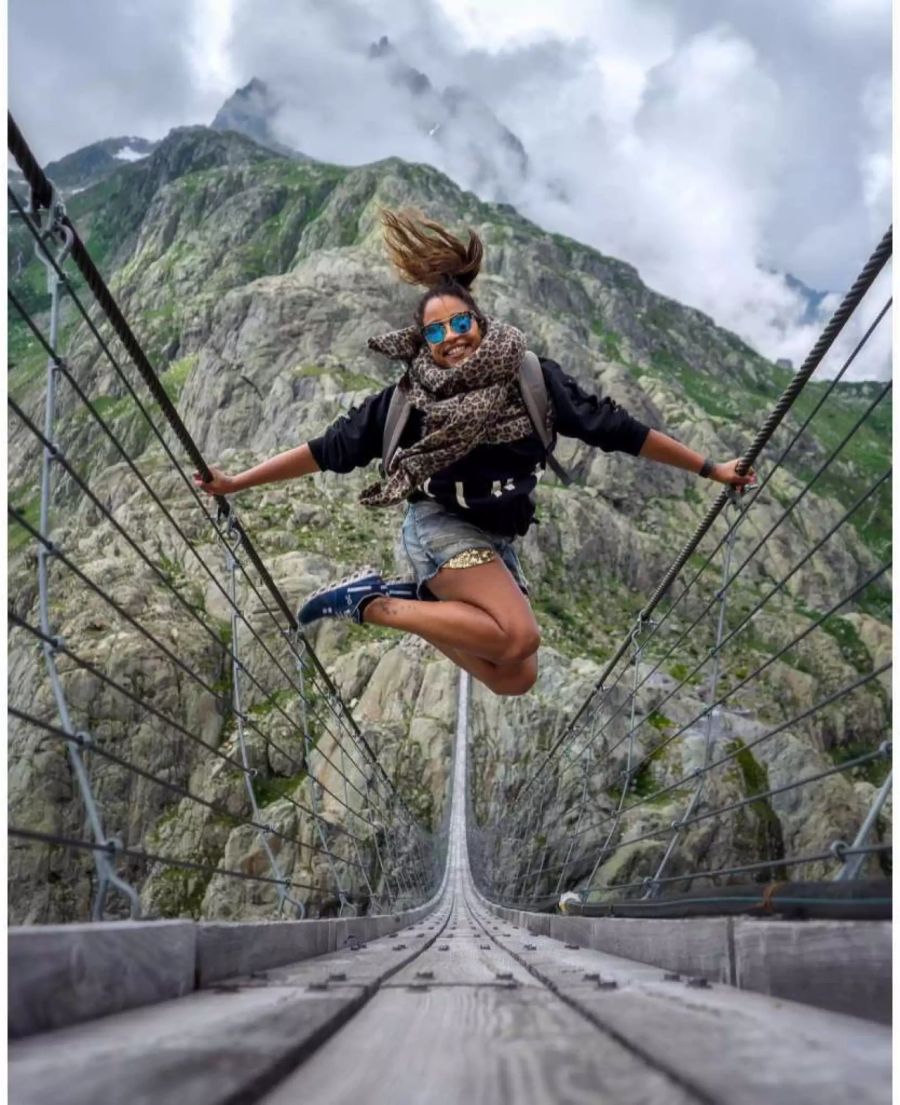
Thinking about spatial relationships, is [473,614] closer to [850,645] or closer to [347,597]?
[347,597]

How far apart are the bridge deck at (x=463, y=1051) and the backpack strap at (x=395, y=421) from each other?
4.19 ft

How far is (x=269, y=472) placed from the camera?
2.21 metres

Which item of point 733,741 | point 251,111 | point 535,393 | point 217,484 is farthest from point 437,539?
point 251,111

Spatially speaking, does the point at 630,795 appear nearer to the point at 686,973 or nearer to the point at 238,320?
the point at 686,973

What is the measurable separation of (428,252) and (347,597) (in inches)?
36.0

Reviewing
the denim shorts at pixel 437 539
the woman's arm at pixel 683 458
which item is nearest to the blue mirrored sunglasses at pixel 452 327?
the denim shorts at pixel 437 539

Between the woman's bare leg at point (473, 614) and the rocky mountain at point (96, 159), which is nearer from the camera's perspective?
the woman's bare leg at point (473, 614)

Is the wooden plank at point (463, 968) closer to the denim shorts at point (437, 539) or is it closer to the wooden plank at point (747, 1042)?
the wooden plank at point (747, 1042)

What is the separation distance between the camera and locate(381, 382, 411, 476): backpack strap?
2.05 meters

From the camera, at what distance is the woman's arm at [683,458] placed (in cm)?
210

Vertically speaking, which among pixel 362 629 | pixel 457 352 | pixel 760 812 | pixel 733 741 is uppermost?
pixel 362 629

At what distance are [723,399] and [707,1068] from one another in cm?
6338

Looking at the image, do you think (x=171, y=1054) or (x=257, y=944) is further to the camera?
(x=257, y=944)

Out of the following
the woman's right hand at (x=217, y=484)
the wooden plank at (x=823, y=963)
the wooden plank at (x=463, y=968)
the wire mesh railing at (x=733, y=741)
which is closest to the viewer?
the wooden plank at (x=823, y=963)
